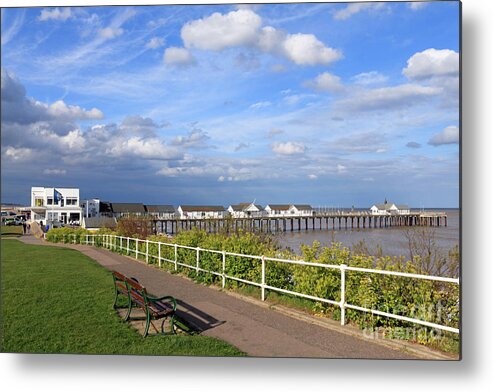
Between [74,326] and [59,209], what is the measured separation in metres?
30.7

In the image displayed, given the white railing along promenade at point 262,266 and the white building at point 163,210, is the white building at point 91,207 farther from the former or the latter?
the white railing along promenade at point 262,266

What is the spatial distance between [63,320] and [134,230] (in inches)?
585

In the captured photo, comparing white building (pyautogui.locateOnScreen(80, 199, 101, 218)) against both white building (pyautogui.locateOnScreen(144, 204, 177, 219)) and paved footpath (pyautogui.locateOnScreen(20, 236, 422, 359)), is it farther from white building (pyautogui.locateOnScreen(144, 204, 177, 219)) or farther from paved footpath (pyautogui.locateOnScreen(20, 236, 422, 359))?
paved footpath (pyautogui.locateOnScreen(20, 236, 422, 359))

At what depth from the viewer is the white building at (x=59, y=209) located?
29416 millimetres

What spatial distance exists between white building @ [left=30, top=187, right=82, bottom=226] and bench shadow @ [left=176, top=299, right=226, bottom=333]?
22.8 meters

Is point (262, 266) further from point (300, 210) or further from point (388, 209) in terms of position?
point (300, 210)

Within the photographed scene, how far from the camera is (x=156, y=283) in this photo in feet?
31.0

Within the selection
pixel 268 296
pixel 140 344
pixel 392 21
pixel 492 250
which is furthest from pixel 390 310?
pixel 392 21

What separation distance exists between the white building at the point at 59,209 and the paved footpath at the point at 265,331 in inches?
899

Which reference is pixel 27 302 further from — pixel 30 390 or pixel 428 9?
pixel 428 9

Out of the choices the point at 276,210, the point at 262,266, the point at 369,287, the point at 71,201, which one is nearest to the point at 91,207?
the point at 71,201

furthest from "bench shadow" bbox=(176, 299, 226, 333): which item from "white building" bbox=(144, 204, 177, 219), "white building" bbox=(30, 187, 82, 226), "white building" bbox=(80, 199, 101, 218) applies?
"white building" bbox=(144, 204, 177, 219)

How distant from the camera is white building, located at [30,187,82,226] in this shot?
96.5 ft

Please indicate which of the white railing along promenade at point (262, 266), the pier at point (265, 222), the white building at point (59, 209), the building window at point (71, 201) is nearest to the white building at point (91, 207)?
the white building at point (59, 209)
